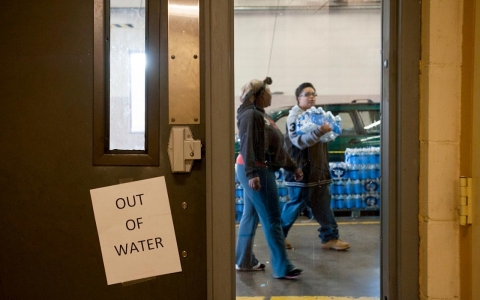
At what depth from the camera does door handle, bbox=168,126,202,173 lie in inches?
83.1

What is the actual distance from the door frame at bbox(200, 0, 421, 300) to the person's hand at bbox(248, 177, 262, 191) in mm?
1118

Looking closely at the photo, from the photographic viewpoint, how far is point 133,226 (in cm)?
215

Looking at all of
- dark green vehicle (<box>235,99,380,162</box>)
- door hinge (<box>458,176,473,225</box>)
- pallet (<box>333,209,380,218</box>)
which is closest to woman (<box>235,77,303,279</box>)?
dark green vehicle (<box>235,99,380,162</box>)

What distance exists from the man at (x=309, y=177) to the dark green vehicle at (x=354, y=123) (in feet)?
0.58

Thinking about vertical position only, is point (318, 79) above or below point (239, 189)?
above

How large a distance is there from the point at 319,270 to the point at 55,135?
223 cm

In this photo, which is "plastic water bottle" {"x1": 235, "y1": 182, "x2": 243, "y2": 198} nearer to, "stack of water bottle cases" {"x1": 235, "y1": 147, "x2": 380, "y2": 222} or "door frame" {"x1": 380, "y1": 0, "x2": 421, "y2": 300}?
"stack of water bottle cases" {"x1": 235, "y1": 147, "x2": 380, "y2": 222}

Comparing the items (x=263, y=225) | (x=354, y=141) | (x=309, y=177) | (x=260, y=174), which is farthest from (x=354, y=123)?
(x=260, y=174)

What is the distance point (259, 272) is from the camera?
351 centimetres

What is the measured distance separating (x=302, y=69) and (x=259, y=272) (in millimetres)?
1606

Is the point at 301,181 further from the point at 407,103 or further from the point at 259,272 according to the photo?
the point at 407,103

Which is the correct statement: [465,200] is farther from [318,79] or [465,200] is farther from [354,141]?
[354,141]

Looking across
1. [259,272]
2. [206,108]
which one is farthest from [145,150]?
[259,272]

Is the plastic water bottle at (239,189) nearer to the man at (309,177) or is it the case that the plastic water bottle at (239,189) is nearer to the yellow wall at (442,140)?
the man at (309,177)
